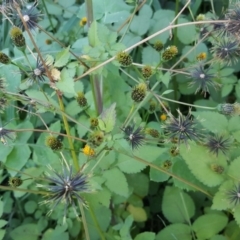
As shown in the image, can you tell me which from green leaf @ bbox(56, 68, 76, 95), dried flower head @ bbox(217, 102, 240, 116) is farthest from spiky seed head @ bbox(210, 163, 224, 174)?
green leaf @ bbox(56, 68, 76, 95)

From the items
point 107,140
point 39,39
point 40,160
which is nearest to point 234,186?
point 107,140

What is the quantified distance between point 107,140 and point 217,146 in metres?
0.27

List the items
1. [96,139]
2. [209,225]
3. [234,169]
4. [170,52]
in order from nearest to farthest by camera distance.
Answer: [96,139] < [170,52] < [234,169] < [209,225]

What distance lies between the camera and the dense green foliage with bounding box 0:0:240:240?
744 mm

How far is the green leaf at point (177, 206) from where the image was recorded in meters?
1.07

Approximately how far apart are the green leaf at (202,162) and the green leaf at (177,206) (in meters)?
0.18

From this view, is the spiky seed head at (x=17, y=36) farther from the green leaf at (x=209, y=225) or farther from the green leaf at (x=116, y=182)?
the green leaf at (x=209, y=225)

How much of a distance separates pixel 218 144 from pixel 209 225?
242 mm

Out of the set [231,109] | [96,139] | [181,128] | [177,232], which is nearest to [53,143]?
[96,139]

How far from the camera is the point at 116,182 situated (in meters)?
0.93

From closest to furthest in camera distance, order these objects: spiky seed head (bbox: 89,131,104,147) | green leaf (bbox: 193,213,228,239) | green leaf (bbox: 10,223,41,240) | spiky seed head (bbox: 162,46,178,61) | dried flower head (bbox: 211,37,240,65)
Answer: spiky seed head (bbox: 89,131,104,147)
spiky seed head (bbox: 162,46,178,61)
dried flower head (bbox: 211,37,240,65)
green leaf (bbox: 193,213,228,239)
green leaf (bbox: 10,223,41,240)

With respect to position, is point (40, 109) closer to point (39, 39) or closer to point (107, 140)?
point (107, 140)

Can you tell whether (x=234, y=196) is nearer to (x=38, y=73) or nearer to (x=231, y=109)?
(x=231, y=109)

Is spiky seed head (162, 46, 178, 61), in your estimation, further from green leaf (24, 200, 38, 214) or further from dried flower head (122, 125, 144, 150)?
green leaf (24, 200, 38, 214)
